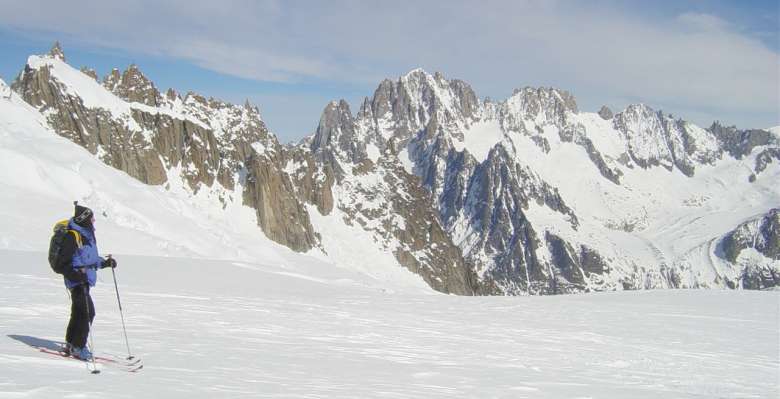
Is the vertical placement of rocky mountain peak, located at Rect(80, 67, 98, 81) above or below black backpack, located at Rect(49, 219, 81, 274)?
above

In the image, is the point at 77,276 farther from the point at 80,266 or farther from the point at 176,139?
the point at 176,139

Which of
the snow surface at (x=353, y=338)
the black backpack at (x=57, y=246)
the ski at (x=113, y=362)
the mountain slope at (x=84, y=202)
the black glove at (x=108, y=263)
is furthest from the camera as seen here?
the mountain slope at (x=84, y=202)

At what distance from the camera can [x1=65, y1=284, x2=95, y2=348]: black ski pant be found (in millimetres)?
9570

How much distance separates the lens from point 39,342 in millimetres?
9977

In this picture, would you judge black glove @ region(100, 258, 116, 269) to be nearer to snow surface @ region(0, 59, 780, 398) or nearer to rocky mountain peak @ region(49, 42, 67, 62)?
snow surface @ region(0, 59, 780, 398)

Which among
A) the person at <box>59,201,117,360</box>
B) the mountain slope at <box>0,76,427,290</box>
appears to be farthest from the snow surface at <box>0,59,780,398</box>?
the person at <box>59,201,117,360</box>

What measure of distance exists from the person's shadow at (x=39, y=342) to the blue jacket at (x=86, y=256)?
0.91 m

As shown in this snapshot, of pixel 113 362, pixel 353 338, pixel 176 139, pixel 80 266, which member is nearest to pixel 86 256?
pixel 80 266

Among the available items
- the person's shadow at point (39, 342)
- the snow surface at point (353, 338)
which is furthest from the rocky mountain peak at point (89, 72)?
the person's shadow at point (39, 342)

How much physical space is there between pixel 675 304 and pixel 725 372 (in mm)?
16907

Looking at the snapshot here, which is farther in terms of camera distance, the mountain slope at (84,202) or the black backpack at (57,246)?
the mountain slope at (84,202)

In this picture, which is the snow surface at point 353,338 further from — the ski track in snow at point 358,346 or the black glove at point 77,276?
the black glove at point 77,276

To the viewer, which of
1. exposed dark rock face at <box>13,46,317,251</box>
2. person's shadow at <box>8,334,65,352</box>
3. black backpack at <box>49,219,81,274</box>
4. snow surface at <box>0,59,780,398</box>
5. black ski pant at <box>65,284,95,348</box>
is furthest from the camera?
exposed dark rock face at <box>13,46,317,251</box>

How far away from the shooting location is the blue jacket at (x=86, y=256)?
32.5 feet
